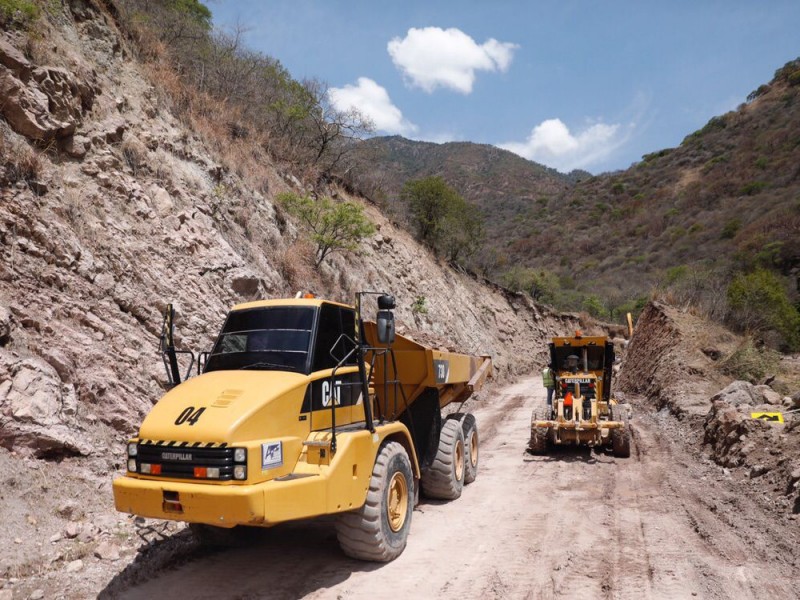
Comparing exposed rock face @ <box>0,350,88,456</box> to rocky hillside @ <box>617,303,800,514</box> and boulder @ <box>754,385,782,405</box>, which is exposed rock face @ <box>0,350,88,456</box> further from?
boulder @ <box>754,385,782,405</box>

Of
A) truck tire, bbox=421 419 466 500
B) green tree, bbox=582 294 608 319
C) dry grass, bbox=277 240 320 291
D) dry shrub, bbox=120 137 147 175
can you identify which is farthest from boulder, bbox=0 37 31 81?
green tree, bbox=582 294 608 319

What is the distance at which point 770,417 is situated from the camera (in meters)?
9.22

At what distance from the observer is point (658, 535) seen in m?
5.96

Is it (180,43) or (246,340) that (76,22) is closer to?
(180,43)

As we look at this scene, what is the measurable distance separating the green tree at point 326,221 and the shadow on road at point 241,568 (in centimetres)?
1092

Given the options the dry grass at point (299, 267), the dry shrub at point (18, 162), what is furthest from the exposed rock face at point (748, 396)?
the dry shrub at point (18, 162)

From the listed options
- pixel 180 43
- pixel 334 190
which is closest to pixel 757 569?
pixel 180 43

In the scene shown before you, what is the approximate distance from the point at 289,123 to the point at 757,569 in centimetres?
1970

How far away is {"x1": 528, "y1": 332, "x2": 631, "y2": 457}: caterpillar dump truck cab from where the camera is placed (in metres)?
10.1

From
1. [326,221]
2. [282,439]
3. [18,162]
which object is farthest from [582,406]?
[18,162]

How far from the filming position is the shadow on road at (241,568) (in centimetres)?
470

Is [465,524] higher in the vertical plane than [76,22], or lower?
lower

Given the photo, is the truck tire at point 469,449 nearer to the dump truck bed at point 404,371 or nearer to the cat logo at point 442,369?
the dump truck bed at point 404,371

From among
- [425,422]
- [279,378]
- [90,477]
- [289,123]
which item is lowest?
[90,477]
